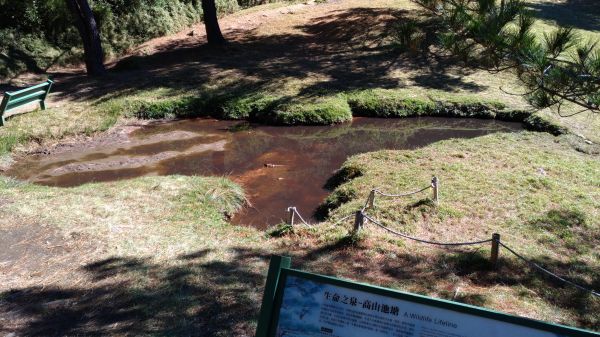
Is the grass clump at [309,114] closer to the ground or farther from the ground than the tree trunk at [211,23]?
closer to the ground

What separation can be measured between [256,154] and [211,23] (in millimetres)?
8779

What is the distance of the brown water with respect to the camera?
33.9ft

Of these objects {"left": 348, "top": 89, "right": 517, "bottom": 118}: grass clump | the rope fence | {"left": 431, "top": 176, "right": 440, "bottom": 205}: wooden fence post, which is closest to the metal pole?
the rope fence

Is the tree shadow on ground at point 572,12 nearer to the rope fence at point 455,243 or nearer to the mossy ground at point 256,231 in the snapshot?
the mossy ground at point 256,231

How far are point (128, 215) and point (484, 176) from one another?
6.06 m

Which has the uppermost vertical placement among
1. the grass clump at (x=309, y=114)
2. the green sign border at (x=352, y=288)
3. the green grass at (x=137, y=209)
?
the green sign border at (x=352, y=288)

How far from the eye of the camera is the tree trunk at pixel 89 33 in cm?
1529

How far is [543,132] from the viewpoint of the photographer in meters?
12.6

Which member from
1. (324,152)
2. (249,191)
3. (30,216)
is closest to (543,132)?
(324,152)

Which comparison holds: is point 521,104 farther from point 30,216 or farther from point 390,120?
point 30,216

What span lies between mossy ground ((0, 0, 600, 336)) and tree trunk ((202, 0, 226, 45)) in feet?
14.4

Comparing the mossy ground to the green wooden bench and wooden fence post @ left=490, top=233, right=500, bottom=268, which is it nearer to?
wooden fence post @ left=490, top=233, right=500, bottom=268

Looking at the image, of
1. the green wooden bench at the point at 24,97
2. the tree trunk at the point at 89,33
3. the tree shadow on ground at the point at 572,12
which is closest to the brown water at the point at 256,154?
the green wooden bench at the point at 24,97

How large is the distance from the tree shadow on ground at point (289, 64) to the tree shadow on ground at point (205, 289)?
342 inches
